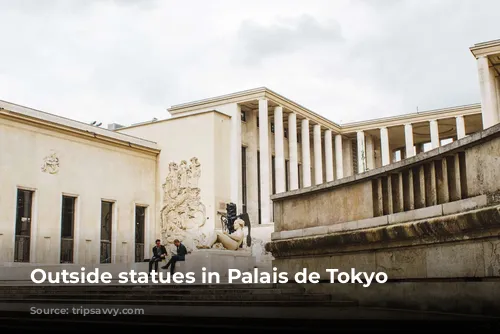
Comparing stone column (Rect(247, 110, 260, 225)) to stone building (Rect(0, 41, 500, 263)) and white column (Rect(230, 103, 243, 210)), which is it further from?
white column (Rect(230, 103, 243, 210))

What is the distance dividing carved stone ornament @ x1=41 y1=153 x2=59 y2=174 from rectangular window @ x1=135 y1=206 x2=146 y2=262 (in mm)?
6128

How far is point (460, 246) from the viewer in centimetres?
701

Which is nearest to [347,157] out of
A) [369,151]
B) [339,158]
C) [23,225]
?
[369,151]

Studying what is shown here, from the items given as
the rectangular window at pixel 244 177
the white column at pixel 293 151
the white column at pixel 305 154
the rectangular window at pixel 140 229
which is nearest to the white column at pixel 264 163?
the rectangular window at pixel 244 177

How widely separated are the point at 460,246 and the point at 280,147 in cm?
3135

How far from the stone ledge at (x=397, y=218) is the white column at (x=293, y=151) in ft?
91.8

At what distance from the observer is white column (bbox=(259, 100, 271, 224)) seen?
1454 inches

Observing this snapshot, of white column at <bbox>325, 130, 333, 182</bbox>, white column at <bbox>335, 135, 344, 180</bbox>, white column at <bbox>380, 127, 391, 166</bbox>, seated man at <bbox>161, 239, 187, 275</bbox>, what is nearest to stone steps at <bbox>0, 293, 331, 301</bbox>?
seated man at <bbox>161, 239, 187, 275</bbox>

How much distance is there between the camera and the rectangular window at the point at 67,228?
29.8 m

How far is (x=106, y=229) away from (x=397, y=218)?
26.2m

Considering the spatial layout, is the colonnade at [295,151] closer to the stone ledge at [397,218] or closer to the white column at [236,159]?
the white column at [236,159]

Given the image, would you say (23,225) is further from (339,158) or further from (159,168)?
(339,158)

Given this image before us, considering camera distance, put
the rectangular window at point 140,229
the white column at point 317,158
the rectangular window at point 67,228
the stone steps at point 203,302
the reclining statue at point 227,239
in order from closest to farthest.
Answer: the stone steps at point 203,302 → the reclining statue at point 227,239 → the rectangular window at point 67,228 → the rectangular window at point 140,229 → the white column at point 317,158

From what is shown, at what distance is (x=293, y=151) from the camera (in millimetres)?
39812
